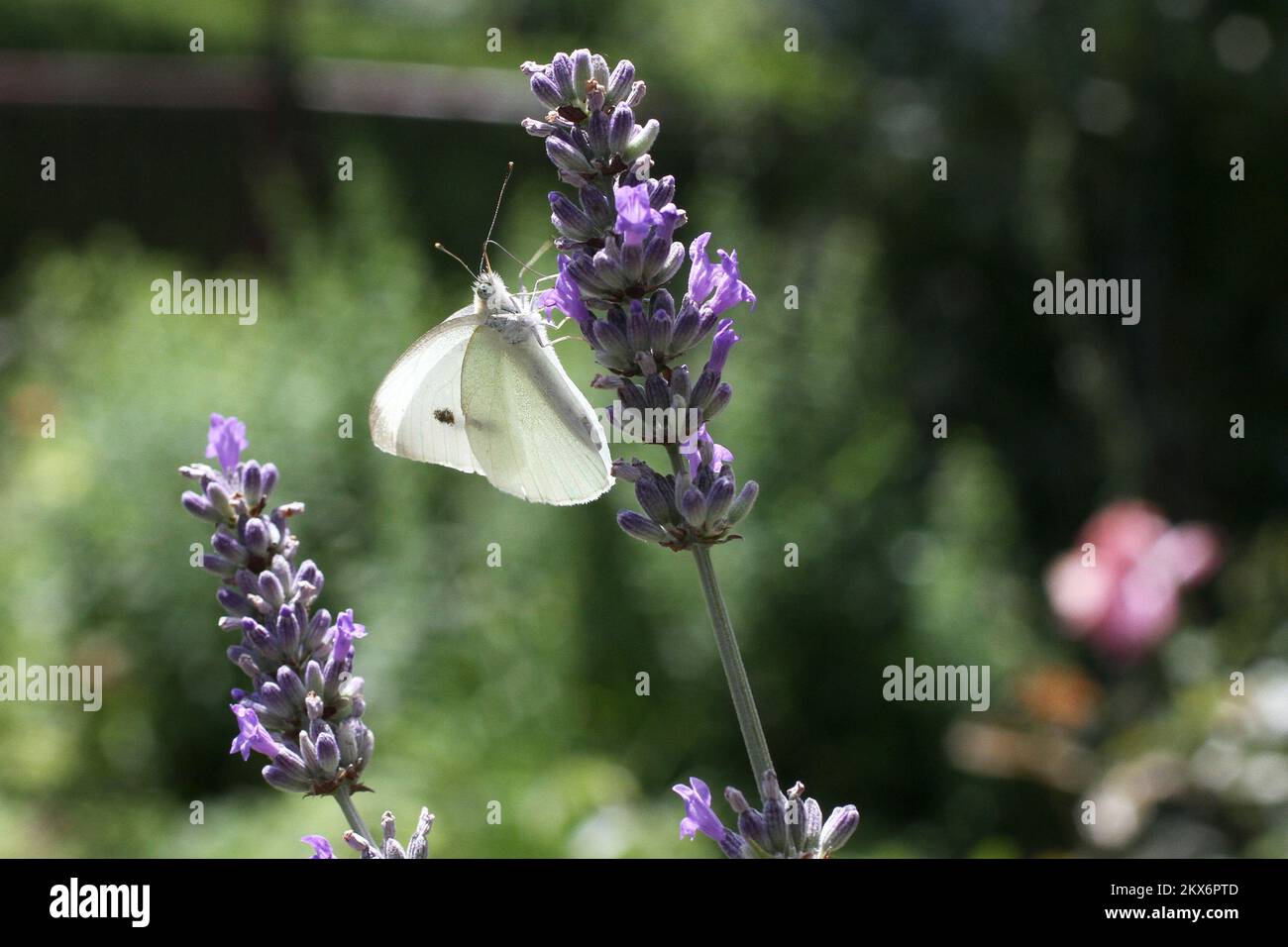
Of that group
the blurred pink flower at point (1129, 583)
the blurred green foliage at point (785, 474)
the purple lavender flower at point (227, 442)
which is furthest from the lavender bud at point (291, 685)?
the blurred pink flower at point (1129, 583)

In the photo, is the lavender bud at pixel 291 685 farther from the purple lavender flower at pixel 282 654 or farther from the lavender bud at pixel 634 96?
the lavender bud at pixel 634 96

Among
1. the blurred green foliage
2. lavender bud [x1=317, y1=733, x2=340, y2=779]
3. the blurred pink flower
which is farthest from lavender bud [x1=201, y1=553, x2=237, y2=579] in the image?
the blurred pink flower

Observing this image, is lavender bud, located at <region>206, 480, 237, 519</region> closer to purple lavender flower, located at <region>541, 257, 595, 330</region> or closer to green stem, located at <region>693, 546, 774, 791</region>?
purple lavender flower, located at <region>541, 257, 595, 330</region>

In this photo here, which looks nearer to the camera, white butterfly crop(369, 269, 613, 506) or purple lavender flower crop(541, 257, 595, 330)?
purple lavender flower crop(541, 257, 595, 330)
